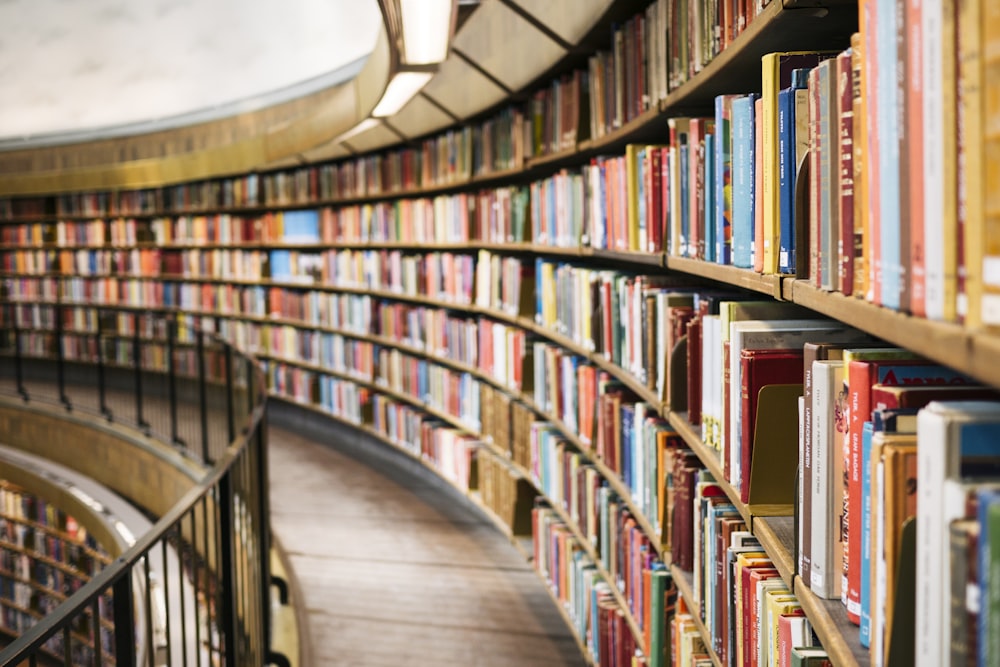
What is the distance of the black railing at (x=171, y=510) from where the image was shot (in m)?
1.78

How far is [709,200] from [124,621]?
1.36 metres

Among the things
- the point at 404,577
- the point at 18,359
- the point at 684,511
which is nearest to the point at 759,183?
the point at 684,511

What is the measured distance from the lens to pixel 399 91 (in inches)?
160

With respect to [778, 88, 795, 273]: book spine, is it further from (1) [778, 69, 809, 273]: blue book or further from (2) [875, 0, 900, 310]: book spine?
(2) [875, 0, 900, 310]: book spine

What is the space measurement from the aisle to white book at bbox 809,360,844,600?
266cm

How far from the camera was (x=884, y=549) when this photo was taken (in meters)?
1.04

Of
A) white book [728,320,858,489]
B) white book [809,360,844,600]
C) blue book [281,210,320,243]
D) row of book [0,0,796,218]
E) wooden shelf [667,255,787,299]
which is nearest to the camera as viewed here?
white book [809,360,844,600]

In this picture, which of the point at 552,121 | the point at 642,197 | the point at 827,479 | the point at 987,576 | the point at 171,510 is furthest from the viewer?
the point at 552,121

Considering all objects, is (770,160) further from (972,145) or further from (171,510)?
(171,510)

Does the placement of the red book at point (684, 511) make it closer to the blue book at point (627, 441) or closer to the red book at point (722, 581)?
the red book at point (722, 581)

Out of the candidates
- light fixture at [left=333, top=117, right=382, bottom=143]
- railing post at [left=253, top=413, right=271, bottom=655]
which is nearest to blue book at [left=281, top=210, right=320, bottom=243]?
light fixture at [left=333, top=117, right=382, bottom=143]

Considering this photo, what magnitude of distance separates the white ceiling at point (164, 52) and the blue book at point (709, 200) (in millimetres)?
7390

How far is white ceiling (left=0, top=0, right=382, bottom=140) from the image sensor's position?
374 inches

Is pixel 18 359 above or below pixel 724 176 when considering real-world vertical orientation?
below
